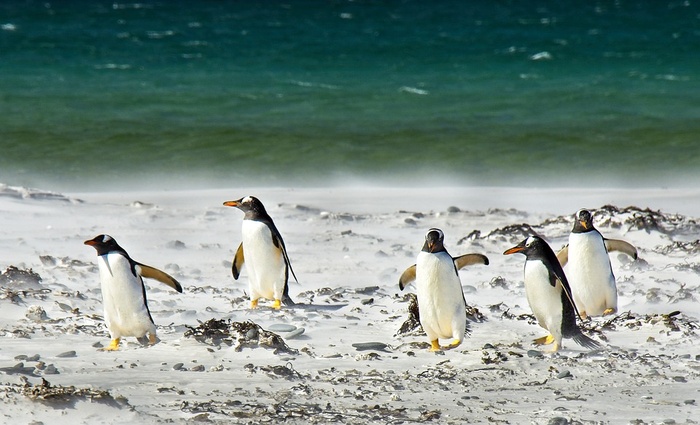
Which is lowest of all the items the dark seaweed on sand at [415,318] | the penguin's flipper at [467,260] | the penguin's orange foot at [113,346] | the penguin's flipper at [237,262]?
the penguin's orange foot at [113,346]

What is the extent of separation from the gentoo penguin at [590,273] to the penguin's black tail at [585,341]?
33.2 inches

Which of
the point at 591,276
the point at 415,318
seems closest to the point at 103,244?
the point at 415,318

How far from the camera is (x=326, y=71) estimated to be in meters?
25.6

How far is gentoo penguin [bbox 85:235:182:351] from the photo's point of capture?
567cm

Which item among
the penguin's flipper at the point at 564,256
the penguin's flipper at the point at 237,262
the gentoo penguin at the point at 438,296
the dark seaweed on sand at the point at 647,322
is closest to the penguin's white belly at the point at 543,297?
the dark seaweed on sand at the point at 647,322

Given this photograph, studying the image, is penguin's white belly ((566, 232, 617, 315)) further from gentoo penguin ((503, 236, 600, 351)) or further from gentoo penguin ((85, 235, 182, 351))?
gentoo penguin ((85, 235, 182, 351))

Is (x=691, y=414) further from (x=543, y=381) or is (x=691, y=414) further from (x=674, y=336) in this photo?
(x=674, y=336)

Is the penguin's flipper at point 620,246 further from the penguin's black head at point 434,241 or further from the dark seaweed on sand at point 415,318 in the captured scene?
the penguin's black head at point 434,241

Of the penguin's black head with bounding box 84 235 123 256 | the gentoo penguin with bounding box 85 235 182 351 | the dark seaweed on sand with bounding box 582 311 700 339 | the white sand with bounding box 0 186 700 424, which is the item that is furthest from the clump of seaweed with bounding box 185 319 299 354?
the dark seaweed on sand with bounding box 582 311 700 339

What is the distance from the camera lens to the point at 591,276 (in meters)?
6.70

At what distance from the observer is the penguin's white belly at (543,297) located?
19.2 feet

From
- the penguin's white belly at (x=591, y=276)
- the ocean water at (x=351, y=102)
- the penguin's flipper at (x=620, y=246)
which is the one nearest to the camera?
the penguin's white belly at (x=591, y=276)

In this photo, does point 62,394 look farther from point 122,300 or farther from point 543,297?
point 543,297

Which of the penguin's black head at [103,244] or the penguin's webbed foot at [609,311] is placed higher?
the penguin's black head at [103,244]
